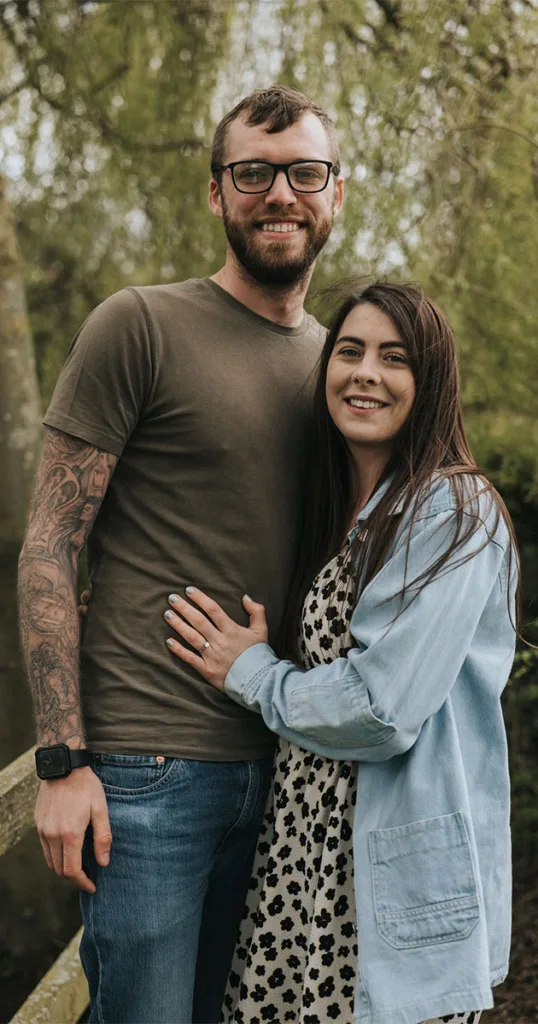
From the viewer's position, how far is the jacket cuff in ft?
7.02

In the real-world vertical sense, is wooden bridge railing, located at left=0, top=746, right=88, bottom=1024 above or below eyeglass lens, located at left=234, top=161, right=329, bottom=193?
below

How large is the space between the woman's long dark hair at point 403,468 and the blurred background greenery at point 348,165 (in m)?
1.21

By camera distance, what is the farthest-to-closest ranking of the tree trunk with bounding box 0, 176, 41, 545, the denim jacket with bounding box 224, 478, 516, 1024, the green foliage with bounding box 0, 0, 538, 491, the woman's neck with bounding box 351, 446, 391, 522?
1. the tree trunk with bounding box 0, 176, 41, 545
2. the green foliage with bounding box 0, 0, 538, 491
3. the woman's neck with bounding box 351, 446, 391, 522
4. the denim jacket with bounding box 224, 478, 516, 1024

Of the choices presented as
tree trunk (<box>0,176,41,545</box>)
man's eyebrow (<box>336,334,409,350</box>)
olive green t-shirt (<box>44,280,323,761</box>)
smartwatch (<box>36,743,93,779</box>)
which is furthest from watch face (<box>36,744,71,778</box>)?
tree trunk (<box>0,176,41,545</box>)

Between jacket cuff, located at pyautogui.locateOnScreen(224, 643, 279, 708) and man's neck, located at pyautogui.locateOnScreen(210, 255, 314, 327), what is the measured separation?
0.78m

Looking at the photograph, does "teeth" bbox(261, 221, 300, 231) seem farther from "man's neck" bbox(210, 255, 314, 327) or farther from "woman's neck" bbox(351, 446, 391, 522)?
"woman's neck" bbox(351, 446, 391, 522)

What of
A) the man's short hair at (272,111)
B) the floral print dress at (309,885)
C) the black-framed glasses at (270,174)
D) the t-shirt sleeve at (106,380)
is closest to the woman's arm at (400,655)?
the floral print dress at (309,885)

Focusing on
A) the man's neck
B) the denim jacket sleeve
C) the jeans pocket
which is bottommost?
the jeans pocket

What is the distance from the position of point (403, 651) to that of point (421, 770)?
0.25 meters

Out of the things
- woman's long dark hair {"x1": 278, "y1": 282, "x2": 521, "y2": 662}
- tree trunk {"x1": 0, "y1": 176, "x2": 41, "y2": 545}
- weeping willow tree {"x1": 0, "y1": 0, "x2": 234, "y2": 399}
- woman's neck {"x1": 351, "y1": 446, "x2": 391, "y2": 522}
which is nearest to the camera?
woman's long dark hair {"x1": 278, "y1": 282, "x2": 521, "y2": 662}

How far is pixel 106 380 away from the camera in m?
2.12

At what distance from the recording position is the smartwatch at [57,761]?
2039 millimetres

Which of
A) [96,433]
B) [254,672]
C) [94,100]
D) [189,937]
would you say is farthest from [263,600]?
[94,100]

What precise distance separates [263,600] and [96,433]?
518mm
